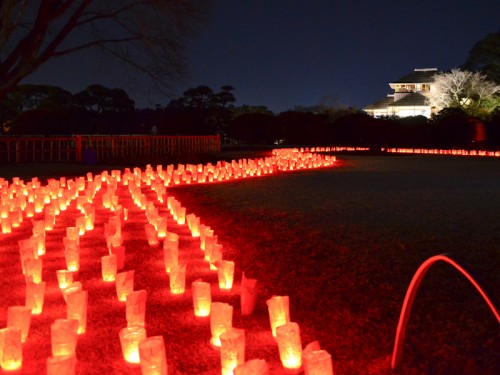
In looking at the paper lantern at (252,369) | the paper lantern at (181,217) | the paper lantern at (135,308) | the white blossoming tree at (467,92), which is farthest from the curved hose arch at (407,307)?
the white blossoming tree at (467,92)

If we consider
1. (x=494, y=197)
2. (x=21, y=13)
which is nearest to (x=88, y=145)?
(x=21, y=13)

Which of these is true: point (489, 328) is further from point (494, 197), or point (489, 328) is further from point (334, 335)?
point (494, 197)

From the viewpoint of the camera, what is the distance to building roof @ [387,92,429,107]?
49.6 meters

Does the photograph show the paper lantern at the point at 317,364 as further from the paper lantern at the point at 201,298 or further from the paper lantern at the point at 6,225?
the paper lantern at the point at 6,225

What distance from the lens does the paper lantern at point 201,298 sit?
3607 millimetres

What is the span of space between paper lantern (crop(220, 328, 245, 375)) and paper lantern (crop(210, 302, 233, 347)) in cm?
45

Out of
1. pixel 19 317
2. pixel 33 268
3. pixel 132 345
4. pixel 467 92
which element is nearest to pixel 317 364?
pixel 132 345

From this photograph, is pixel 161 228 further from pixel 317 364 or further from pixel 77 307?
pixel 317 364

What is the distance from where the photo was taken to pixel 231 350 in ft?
8.69

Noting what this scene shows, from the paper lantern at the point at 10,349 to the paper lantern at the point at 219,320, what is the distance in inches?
40.4

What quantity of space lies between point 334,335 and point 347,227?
3.50 m

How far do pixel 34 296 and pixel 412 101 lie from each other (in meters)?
50.4

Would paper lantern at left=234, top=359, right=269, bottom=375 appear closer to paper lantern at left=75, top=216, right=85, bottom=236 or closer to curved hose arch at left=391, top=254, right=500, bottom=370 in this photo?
curved hose arch at left=391, top=254, right=500, bottom=370

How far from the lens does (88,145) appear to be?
19.6m
